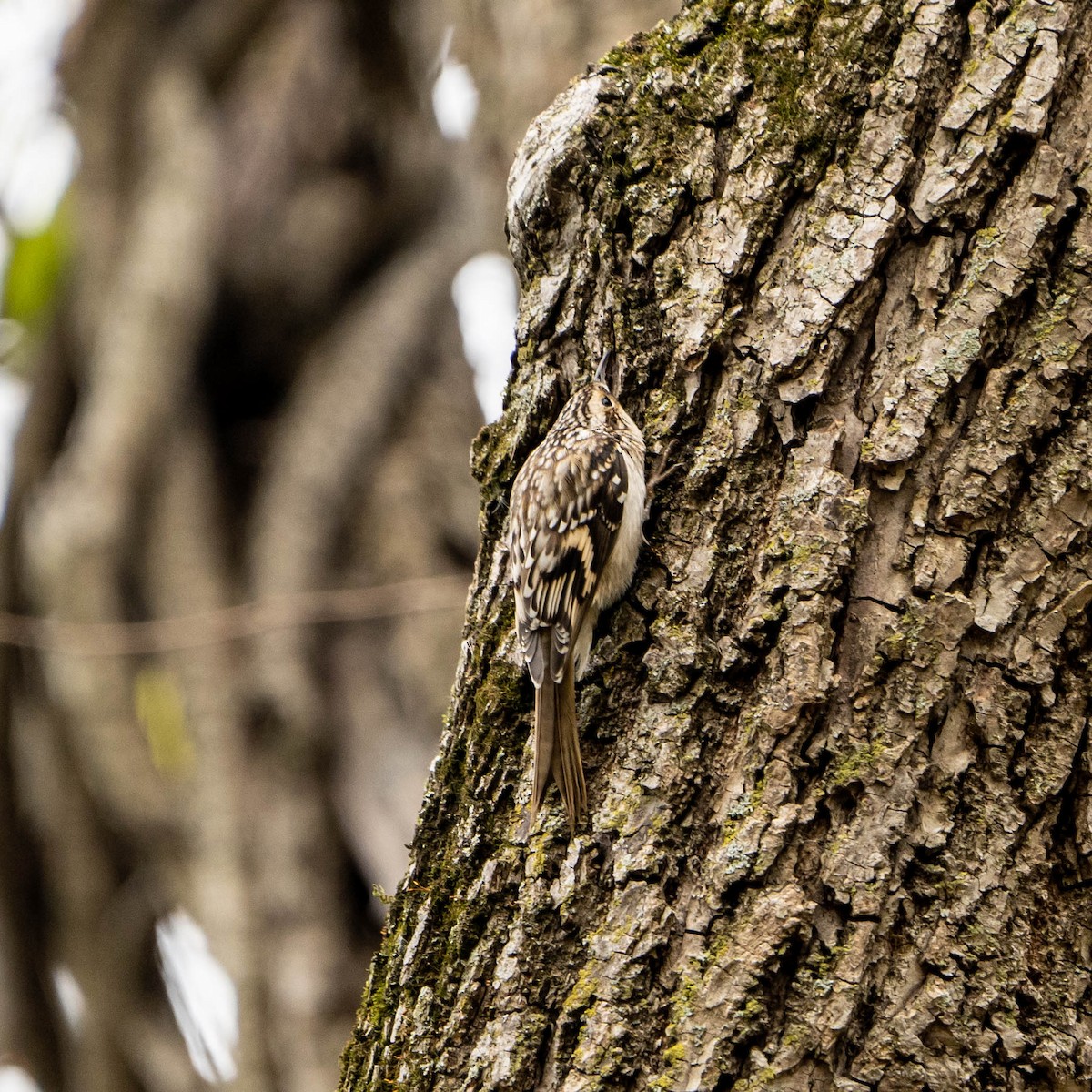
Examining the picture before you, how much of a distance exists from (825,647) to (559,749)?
1.17 feet

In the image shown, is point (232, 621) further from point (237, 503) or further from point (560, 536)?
point (560, 536)

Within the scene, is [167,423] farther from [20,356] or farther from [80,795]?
[80,795]

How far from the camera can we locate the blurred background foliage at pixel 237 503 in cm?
343

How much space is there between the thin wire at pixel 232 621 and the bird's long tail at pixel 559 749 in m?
2.18

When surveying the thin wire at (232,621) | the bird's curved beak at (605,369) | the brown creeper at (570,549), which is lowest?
the brown creeper at (570,549)

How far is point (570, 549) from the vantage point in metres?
2.15

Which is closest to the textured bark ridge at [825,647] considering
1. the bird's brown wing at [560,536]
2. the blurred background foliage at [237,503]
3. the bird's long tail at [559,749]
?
the bird's long tail at [559,749]

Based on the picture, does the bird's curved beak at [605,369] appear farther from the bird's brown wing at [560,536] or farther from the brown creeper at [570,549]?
the bird's brown wing at [560,536]

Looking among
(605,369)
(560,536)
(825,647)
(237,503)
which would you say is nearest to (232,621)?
(237,503)

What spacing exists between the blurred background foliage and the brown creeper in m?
1.51

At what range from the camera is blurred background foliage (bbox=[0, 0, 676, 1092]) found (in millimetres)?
3434

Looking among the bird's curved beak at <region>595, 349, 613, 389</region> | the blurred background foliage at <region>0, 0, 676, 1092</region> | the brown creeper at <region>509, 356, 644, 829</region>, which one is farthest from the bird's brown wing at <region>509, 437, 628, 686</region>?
the blurred background foliage at <region>0, 0, 676, 1092</region>

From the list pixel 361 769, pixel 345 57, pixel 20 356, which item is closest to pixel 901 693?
pixel 361 769

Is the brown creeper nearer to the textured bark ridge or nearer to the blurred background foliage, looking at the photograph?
the textured bark ridge
